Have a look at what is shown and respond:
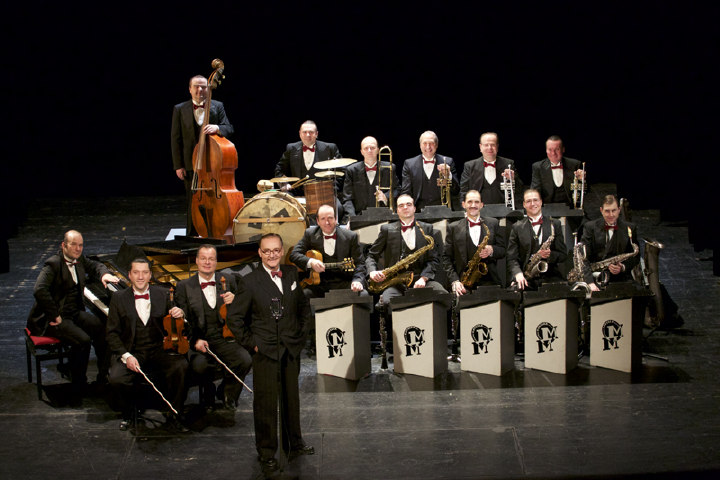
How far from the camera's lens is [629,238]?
579 centimetres

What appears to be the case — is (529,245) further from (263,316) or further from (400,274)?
(263,316)

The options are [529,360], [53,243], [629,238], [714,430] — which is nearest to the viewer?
[714,430]

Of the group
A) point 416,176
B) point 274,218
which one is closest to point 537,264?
point 416,176

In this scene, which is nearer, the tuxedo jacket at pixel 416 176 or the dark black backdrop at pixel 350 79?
the tuxedo jacket at pixel 416 176

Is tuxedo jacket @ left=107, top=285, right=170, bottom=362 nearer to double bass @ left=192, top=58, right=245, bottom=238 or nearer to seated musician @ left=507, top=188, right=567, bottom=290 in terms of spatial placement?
double bass @ left=192, top=58, right=245, bottom=238

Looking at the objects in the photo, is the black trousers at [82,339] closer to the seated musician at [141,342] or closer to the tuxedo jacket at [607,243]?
the seated musician at [141,342]

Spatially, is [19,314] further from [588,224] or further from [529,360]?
[588,224]

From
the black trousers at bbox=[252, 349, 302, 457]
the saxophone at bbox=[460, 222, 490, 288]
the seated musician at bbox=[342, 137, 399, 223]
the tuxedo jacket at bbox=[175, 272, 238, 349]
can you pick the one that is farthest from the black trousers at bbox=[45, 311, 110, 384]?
the saxophone at bbox=[460, 222, 490, 288]

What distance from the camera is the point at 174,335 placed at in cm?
483

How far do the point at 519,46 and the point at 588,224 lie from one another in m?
4.29

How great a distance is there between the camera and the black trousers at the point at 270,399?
3.97 m

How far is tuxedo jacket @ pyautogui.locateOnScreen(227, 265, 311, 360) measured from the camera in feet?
13.1

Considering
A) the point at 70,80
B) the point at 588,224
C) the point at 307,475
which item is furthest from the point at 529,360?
the point at 70,80

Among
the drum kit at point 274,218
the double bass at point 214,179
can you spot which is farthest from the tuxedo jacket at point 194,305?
the double bass at point 214,179
